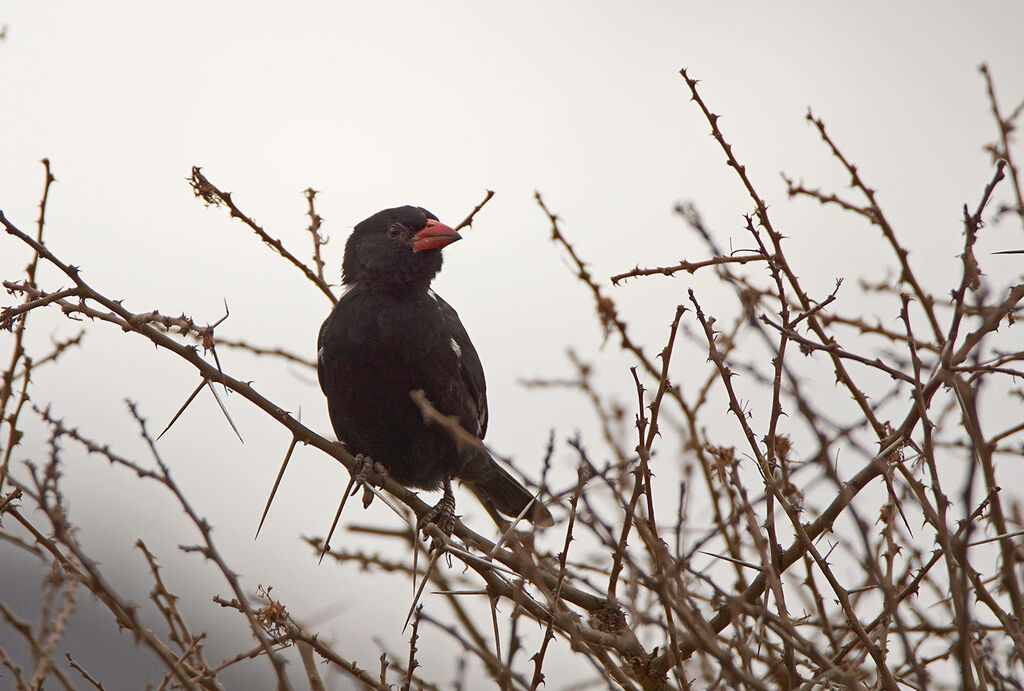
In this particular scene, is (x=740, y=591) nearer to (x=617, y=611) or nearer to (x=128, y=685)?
(x=617, y=611)

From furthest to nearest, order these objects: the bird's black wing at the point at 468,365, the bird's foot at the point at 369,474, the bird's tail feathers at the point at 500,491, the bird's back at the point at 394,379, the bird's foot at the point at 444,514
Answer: the bird's tail feathers at the point at 500,491
the bird's black wing at the point at 468,365
the bird's back at the point at 394,379
the bird's foot at the point at 444,514
the bird's foot at the point at 369,474

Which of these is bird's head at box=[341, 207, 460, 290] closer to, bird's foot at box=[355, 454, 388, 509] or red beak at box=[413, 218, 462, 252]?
red beak at box=[413, 218, 462, 252]

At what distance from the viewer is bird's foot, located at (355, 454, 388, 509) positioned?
4.05m

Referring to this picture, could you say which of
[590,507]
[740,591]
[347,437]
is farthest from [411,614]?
[347,437]

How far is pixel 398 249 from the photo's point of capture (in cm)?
570

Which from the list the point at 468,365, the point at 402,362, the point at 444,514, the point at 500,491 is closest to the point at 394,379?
the point at 402,362

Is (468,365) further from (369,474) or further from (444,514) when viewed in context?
(369,474)

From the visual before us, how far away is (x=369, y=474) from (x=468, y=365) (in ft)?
4.15

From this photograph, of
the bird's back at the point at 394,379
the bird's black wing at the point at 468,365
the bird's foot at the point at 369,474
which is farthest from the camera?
the bird's black wing at the point at 468,365

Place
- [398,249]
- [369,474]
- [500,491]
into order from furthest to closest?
[500,491] → [398,249] → [369,474]

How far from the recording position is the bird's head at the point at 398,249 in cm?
561

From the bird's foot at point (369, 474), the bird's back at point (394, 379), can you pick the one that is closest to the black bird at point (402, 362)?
the bird's back at point (394, 379)

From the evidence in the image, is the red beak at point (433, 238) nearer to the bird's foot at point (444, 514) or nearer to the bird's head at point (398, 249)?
the bird's head at point (398, 249)

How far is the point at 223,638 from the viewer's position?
12594 mm
